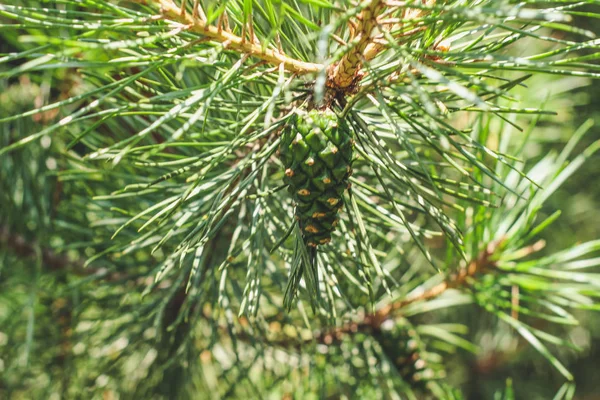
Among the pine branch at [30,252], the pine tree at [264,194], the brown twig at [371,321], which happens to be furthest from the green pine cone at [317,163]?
the pine branch at [30,252]

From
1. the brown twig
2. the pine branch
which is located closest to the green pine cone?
the brown twig

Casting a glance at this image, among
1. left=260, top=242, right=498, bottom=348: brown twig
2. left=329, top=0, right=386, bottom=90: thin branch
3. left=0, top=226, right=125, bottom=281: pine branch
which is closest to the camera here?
left=329, top=0, right=386, bottom=90: thin branch

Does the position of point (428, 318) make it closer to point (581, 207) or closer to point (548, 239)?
point (548, 239)

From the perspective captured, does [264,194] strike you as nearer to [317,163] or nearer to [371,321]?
[317,163]

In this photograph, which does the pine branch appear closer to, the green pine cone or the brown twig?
the brown twig

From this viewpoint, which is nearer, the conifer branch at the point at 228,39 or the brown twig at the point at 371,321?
the conifer branch at the point at 228,39

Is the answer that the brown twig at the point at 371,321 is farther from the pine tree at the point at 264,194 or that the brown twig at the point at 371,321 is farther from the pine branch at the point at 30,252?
the pine branch at the point at 30,252

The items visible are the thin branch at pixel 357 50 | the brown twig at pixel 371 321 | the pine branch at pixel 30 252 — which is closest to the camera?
the thin branch at pixel 357 50

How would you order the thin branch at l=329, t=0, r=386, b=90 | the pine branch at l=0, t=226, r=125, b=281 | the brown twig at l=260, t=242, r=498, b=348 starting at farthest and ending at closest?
the pine branch at l=0, t=226, r=125, b=281 < the brown twig at l=260, t=242, r=498, b=348 < the thin branch at l=329, t=0, r=386, b=90
